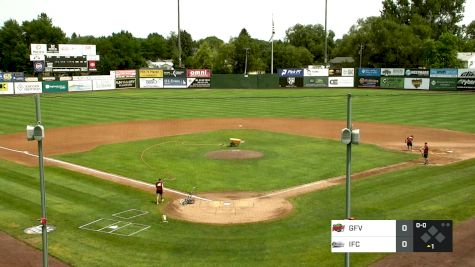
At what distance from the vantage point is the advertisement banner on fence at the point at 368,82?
274 ft

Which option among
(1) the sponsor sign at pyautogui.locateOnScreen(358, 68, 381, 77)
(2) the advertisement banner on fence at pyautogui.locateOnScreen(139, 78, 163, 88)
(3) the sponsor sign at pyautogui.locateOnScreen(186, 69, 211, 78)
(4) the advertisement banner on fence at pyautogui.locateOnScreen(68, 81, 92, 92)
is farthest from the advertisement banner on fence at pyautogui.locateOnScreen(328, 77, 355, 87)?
(4) the advertisement banner on fence at pyautogui.locateOnScreen(68, 81, 92, 92)

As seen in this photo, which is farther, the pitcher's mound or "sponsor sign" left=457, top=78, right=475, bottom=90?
"sponsor sign" left=457, top=78, right=475, bottom=90

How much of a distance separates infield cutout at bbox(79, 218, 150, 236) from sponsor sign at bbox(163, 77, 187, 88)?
6892cm

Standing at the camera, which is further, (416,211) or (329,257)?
(416,211)

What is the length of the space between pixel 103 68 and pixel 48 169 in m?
108

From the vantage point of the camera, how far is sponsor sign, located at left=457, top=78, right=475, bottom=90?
72.1m

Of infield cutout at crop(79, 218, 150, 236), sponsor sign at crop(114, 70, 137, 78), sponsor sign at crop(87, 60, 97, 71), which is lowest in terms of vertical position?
infield cutout at crop(79, 218, 150, 236)

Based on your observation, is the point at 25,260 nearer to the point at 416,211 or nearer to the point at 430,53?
the point at 416,211

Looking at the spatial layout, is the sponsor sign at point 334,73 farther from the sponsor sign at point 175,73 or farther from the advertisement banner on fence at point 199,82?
the sponsor sign at point 175,73

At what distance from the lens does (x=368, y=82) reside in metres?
84.1

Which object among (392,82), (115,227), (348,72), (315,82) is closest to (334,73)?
(348,72)

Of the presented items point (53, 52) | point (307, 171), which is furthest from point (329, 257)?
point (53, 52)

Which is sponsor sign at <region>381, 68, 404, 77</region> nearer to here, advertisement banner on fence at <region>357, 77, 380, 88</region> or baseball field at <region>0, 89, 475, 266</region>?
advertisement banner on fence at <region>357, 77, 380, 88</region>

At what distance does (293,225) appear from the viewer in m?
18.2
